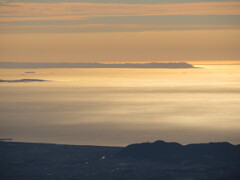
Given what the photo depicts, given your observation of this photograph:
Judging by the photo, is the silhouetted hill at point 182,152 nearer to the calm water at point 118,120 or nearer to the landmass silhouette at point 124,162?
the landmass silhouette at point 124,162

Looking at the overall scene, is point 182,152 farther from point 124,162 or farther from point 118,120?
point 118,120

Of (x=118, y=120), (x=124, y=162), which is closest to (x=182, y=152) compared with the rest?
(x=124, y=162)

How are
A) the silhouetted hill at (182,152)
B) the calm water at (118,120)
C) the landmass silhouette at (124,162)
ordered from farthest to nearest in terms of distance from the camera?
the calm water at (118,120), the silhouetted hill at (182,152), the landmass silhouette at (124,162)

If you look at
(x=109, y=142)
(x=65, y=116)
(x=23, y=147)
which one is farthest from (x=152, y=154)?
(x=65, y=116)

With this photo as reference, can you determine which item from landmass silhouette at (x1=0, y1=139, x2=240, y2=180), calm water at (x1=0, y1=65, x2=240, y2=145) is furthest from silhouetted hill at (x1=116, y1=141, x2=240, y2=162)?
calm water at (x1=0, y1=65, x2=240, y2=145)

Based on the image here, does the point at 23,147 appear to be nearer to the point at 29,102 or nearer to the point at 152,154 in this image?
the point at 152,154

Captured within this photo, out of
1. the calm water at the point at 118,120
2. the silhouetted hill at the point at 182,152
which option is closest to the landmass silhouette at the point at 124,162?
the silhouetted hill at the point at 182,152

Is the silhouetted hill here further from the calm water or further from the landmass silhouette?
the calm water

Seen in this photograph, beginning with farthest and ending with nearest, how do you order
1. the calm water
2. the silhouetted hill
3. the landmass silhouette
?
the calm water, the silhouetted hill, the landmass silhouette
